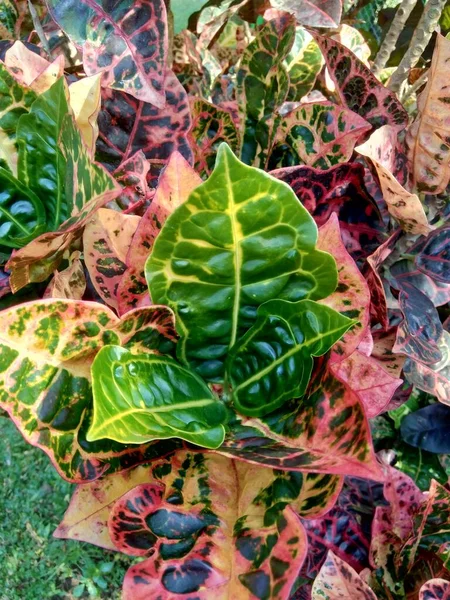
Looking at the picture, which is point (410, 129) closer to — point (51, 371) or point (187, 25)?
point (51, 371)

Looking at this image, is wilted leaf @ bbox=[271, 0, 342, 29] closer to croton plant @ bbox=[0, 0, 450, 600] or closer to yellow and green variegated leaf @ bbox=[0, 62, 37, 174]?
croton plant @ bbox=[0, 0, 450, 600]

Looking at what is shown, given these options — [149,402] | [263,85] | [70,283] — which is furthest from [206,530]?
[263,85]

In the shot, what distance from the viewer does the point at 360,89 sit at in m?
0.71

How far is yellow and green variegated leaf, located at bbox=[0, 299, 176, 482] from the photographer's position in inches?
16.7

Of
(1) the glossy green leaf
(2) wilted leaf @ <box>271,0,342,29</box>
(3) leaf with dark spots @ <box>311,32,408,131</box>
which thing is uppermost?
(2) wilted leaf @ <box>271,0,342,29</box>

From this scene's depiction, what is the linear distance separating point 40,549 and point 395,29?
97cm

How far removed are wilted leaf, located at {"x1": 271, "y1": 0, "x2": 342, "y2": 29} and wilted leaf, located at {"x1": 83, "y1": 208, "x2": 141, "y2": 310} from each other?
0.50 metres

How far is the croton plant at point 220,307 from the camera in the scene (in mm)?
424

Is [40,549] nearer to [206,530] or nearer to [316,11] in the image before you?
[206,530]

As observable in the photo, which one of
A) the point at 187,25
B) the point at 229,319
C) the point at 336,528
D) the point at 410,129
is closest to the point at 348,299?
the point at 229,319

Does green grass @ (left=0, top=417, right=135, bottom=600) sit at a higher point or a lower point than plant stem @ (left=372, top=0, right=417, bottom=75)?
lower

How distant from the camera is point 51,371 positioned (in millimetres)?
443

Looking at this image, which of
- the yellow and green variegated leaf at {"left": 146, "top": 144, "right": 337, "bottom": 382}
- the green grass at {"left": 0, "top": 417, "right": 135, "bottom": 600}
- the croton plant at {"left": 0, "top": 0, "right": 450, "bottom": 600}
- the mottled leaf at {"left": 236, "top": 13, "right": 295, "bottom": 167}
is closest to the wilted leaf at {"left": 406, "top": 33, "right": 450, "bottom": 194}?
the croton plant at {"left": 0, "top": 0, "right": 450, "bottom": 600}

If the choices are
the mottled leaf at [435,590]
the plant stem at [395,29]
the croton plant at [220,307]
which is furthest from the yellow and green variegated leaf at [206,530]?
the plant stem at [395,29]
